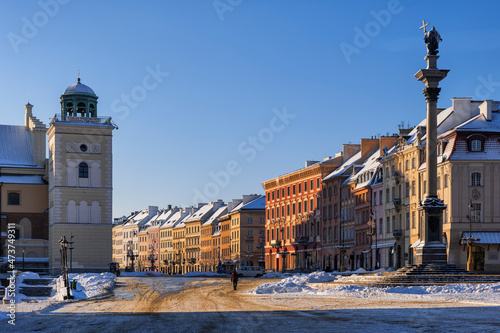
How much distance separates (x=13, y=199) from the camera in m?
110

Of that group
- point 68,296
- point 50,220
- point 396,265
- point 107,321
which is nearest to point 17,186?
point 50,220

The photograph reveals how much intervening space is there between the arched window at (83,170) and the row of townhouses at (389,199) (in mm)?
31022

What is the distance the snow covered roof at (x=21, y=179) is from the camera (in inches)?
4319

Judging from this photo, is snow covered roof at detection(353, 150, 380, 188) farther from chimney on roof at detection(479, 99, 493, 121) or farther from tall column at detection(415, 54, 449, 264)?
tall column at detection(415, 54, 449, 264)

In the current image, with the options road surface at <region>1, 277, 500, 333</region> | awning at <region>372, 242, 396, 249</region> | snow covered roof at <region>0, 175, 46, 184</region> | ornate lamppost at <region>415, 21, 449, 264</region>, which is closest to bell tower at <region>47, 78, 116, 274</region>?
snow covered roof at <region>0, 175, 46, 184</region>

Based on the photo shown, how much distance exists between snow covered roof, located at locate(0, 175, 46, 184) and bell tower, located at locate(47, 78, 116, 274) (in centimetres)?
627

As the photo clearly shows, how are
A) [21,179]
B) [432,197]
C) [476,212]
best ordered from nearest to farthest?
[432,197], [476,212], [21,179]

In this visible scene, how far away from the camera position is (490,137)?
77062 mm

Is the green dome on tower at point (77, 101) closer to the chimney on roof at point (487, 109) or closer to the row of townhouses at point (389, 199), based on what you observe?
the row of townhouses at point (389, 199)

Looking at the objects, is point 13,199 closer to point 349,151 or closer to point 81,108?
point 81,108

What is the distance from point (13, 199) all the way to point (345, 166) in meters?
42.1

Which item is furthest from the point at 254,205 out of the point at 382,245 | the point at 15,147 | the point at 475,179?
the point at 475,179

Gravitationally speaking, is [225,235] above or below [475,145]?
below

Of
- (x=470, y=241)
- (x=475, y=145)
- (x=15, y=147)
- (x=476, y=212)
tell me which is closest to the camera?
(x=470, y=241)
